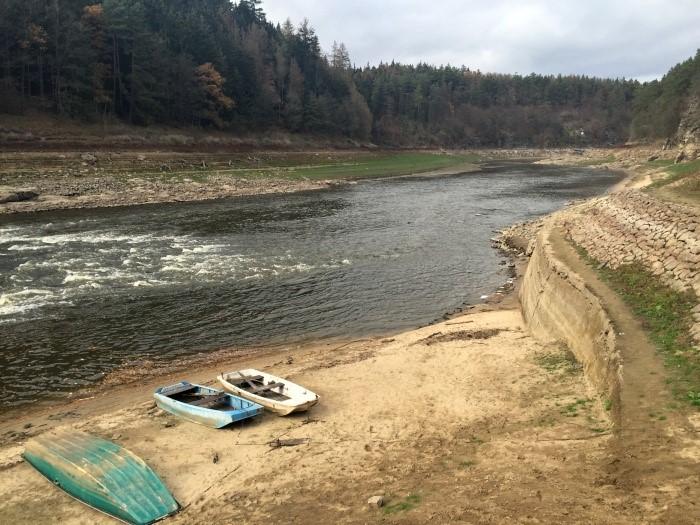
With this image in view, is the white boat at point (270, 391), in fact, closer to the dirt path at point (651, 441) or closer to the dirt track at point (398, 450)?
the dirt track at point (398, 450)

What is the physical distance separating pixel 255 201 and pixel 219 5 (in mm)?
118912

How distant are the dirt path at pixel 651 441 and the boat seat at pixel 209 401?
Result: 9.21 metres

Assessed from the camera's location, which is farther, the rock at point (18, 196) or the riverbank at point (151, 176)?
the riverbank at point (151, 176)

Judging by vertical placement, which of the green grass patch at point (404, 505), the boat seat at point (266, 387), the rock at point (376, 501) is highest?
the green grass patch at point (404, 505)

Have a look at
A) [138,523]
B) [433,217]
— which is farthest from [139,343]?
[433,217]

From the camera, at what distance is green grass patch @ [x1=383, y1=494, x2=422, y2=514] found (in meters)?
8.31

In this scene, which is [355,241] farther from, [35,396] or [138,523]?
[138,523]

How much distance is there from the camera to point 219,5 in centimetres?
14788

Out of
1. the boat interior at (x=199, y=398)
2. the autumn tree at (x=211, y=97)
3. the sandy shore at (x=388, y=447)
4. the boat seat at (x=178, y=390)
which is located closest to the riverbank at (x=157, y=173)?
the autumn tree at (x=211, y=97)

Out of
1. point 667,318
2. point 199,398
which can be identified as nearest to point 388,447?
point 199,398

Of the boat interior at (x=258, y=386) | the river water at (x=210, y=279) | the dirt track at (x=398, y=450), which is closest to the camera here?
the dirt track at (x=398, y=450)

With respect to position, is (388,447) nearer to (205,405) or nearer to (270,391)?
(270,391)

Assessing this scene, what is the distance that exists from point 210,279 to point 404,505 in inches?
777

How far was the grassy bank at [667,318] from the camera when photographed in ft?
35.8
